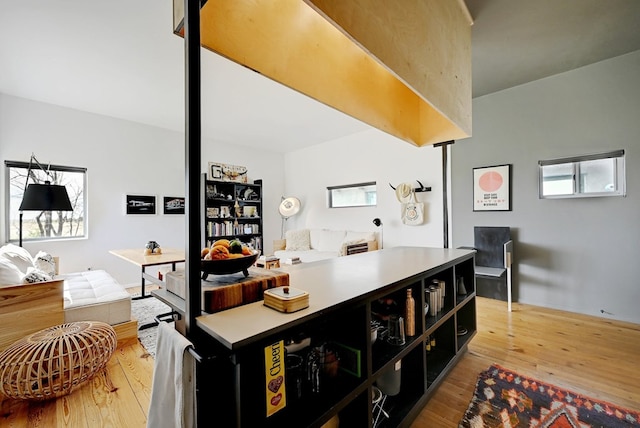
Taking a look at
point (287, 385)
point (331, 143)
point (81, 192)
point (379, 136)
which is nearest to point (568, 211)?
point (379, 136)

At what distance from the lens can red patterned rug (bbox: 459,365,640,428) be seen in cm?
146

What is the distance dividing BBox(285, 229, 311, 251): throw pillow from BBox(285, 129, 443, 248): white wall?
0.49 meters

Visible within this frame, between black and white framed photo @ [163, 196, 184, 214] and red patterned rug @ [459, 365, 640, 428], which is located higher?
black and white framed photo @ [163, 196, 184, 214]

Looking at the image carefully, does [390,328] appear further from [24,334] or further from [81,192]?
[81,192]

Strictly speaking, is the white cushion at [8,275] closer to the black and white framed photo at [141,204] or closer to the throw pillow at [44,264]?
the throw pillow at [44,264]

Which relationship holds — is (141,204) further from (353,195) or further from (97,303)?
(353,195)

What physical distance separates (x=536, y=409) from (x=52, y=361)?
294 centimetres

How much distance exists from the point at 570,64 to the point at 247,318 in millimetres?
4067

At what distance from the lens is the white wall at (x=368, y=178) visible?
169 inches

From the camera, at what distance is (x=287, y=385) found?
0.97 m

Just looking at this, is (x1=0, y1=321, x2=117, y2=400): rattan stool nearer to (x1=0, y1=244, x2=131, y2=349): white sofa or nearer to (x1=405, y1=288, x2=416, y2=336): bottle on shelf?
(x1=0, y1=244, x2=131, y2=349): white sofa

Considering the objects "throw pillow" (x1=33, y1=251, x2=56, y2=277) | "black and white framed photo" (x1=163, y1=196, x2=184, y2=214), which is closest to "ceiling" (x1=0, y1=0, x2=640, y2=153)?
"black and white framed photo" (x1=163, y1=196, x2=184, y2=214)

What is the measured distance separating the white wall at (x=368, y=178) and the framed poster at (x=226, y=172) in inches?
54.7

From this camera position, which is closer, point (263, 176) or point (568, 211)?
point (568, 211)
